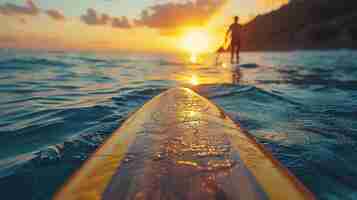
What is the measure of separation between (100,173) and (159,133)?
25.8 inches

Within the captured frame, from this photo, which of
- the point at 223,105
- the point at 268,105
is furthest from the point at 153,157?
the point at 268,105

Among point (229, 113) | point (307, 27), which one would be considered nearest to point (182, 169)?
point (229, 113)

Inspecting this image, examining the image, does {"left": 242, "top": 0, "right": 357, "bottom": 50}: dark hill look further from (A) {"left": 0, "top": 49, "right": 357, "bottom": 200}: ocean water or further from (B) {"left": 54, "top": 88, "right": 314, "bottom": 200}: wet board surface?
(B) {"left": 54, "top": 88, "right": 314, "bottom": 200}: wet board surface

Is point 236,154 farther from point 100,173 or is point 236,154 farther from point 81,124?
point 81,124

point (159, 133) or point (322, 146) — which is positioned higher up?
point (159, 133)

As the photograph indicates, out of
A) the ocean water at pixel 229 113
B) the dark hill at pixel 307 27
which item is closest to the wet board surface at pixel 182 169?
the ocean water at pixel 229 113

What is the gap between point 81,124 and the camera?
3029 millimetres

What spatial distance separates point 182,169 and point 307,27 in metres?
57.0

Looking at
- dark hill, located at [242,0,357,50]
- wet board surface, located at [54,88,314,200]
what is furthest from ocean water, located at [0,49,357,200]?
dark hill, located at [242,0,357,50]

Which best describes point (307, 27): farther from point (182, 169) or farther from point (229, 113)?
point (182, 169)

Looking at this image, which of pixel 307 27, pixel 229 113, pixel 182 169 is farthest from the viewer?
pixel 307 27

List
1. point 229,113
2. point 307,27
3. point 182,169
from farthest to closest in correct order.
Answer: point 307,27, point 229,113, point 182,169

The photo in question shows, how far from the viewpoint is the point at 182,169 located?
1.29 m

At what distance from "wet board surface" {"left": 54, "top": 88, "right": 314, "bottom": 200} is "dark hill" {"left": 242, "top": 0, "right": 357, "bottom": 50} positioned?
1466 inches
